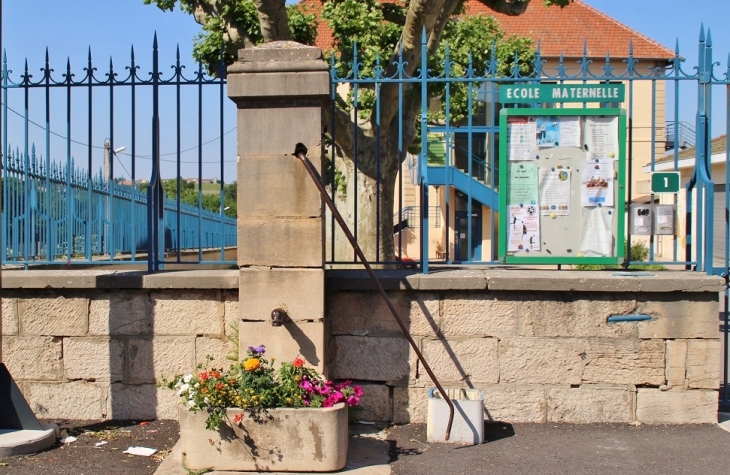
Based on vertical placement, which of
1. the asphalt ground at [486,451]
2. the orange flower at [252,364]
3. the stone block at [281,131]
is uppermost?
the stone block at [281,131]

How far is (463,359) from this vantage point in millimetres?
5898

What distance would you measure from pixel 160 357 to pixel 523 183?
315 centimetres

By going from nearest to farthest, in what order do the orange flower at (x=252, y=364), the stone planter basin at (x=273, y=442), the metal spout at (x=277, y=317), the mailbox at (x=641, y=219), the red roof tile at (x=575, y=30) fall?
the stone planter basin at (x=273, y=442), the orange flower at (x=252, y=364), the metal spout at (x=277, y=317), the mailbox at (x=641, y=219), the red roof tile at (x=575, y=30)

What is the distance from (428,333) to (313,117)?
184cm

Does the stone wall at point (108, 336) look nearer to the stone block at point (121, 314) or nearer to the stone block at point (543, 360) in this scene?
the stone block at point (121, 314)

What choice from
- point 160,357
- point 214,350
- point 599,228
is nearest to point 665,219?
point 599,228

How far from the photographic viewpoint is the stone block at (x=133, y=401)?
6.11 meters

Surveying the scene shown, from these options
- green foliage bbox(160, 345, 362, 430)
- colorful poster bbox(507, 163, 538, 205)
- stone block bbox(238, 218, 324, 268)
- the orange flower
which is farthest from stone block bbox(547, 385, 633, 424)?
the orange flower

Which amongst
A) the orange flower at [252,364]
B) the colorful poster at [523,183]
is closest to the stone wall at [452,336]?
the colorful poster at [523,183]

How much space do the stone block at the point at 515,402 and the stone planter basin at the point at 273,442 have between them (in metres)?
1.54

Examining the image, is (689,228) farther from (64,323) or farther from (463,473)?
(64,323)

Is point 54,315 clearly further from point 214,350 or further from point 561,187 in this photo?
point 561,187

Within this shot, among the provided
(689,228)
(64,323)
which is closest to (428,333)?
(689,228)

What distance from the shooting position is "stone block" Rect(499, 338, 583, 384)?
585 centimetres
